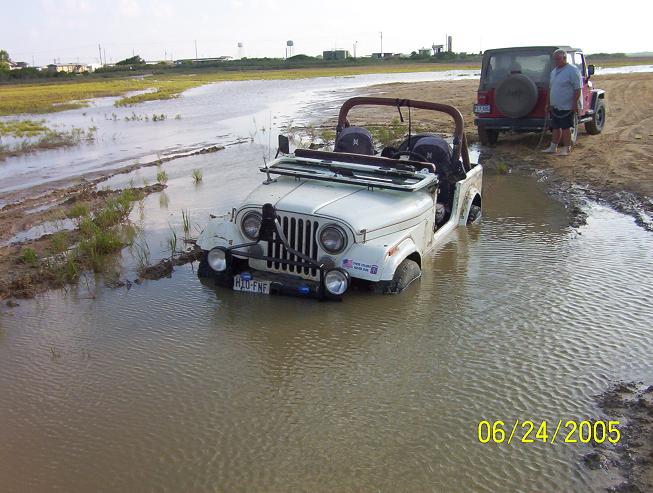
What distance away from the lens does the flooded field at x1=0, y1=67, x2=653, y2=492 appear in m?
3.63

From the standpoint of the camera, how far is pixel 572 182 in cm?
1068

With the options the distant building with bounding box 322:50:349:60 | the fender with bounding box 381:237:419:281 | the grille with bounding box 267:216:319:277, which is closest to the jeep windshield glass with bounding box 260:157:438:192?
the fender with bounding box 381:237:419:281

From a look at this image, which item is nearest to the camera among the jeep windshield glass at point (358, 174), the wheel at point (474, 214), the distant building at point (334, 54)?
the jeep windshield glass at point (358, 174)

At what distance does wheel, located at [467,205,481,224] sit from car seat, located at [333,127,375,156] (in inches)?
62.4

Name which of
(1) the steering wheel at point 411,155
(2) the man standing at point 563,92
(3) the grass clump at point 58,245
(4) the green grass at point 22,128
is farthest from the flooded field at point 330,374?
(4) the green grass at point 22,128

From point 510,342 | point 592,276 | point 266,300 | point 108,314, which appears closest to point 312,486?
point 510,342

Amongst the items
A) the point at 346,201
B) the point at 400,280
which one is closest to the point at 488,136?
the point at 346,201

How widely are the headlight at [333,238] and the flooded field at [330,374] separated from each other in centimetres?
54

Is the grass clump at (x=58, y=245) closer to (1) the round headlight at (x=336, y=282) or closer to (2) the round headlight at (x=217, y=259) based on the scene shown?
(2) the round headlight at (x=217, y=259)

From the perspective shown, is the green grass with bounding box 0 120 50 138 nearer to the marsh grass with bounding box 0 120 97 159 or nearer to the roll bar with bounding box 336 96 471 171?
A: the marsh grass with bounding box 0 120 97 159

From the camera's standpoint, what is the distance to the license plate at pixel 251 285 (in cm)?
579

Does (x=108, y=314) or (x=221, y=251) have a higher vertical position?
(x=221, y=251)

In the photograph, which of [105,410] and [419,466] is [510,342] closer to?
[419,466]

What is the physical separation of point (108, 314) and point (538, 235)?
16.8 ft
